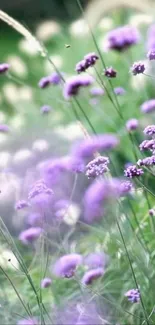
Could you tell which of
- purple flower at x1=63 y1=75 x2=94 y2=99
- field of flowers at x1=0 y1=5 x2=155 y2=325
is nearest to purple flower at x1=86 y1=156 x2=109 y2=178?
field of flowers at x1=0 y1=5 x2=155 y2=325

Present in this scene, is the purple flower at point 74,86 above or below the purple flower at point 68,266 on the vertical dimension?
above

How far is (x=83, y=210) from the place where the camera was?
2459 mm

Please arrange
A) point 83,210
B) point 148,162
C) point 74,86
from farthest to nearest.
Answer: point 83,210, point 74,86, point 148,162

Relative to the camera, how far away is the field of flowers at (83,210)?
4.45 feet

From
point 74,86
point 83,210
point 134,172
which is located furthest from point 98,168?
point 83,210

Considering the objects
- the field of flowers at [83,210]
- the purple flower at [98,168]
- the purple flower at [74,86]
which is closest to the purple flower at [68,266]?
the field of flowers at [83,210]

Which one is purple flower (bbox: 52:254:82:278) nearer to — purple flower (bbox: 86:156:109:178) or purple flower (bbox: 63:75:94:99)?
purple flower (bbox: 86:156:109:178)

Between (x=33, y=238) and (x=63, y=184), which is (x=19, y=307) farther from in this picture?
(x=63, y=184)

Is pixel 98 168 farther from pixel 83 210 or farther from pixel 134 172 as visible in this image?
pixel 83 210

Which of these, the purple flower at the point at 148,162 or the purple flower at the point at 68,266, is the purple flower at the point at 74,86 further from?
the purple flower at the point at 68,266

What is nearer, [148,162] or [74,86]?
[148,162]

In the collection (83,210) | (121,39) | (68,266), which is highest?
(83,210)

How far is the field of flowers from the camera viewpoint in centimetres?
136

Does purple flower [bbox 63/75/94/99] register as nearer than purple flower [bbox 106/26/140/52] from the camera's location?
No
